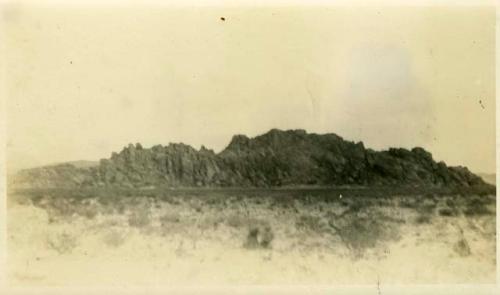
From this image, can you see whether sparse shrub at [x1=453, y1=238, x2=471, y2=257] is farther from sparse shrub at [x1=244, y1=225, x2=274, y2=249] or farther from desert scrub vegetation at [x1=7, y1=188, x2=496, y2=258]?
sparse shrub at [x1=244, y1=225, x2=274, y2=249]

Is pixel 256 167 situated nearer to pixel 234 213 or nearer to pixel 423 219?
pixel 234 213

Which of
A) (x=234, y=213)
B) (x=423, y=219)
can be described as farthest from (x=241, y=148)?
(x=423, y=219)

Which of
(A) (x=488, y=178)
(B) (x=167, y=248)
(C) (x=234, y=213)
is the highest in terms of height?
(A) (x=488, y=178)

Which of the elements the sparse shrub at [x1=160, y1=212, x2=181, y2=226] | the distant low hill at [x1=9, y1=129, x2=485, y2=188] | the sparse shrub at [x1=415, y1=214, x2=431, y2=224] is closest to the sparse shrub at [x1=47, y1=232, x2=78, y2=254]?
the distant low hill at [x1=9, y1=129, x2=485, y2=188]

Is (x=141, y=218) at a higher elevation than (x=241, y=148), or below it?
below

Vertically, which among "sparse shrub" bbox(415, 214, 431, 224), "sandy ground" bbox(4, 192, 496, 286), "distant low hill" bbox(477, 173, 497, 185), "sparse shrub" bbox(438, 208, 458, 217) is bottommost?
"sandy ground" bbox(4, 192, 496, 286)

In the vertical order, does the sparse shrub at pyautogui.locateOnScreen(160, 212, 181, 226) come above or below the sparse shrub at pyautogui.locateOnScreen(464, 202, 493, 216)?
below

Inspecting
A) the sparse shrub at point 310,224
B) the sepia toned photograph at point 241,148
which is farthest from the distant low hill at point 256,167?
the sparse shrub at point 310,224

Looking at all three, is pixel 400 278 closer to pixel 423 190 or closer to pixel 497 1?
pixel 423 190
